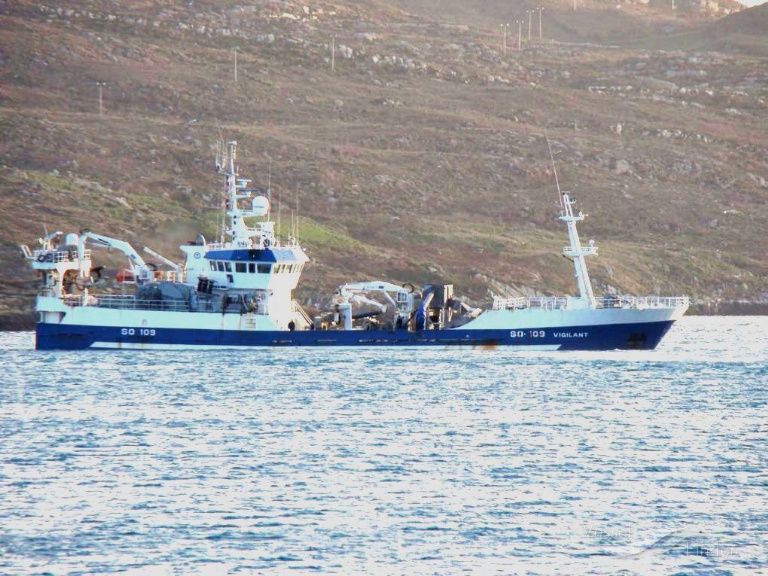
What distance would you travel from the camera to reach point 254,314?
3228 inches

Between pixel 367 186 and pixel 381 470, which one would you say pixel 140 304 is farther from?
pixel 367 186

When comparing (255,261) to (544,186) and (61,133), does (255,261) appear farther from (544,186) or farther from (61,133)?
(544,186)

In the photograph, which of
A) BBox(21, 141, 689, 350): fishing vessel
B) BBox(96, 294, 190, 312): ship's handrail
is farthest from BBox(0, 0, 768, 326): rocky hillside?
BBox(21, 141, 689, 350): fishing vessel

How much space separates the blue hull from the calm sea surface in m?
5.46

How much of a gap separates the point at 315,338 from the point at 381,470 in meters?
37.4

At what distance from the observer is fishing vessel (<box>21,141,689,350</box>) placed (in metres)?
82.1

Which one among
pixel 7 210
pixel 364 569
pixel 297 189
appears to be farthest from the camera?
pixel 297 189

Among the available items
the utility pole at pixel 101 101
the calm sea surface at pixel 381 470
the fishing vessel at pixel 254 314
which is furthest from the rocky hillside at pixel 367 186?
the calm sea surface at pixel 381 470

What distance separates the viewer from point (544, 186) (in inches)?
7082

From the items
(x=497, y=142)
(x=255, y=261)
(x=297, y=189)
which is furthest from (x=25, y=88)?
(x=255, y=261)

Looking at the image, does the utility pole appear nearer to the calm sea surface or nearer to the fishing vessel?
the fishing vessel

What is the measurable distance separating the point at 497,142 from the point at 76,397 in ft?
432

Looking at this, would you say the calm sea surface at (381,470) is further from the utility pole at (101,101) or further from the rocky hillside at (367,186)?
the utility pole at (101,101)

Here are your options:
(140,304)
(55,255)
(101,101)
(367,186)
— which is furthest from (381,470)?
(101,101)
